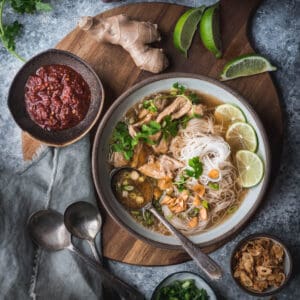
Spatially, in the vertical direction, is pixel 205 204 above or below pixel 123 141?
below

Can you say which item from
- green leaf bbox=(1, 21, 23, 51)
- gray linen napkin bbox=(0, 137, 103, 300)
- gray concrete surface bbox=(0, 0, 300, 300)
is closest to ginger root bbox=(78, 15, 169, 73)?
gray concrete surface bbox=(0, 0, 300, 300)

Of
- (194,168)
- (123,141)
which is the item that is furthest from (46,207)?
(194,168)

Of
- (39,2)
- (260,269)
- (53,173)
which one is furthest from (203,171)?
(39,2)

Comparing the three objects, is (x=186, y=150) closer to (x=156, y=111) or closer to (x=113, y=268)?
(x=156, y=111)

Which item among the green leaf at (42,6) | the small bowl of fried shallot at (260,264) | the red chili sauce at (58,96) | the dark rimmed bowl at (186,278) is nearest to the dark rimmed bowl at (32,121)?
the red chili sauce at (58,96)

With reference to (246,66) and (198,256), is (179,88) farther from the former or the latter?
(198,256)

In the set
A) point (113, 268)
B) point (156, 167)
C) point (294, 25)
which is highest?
point (294, 25)
